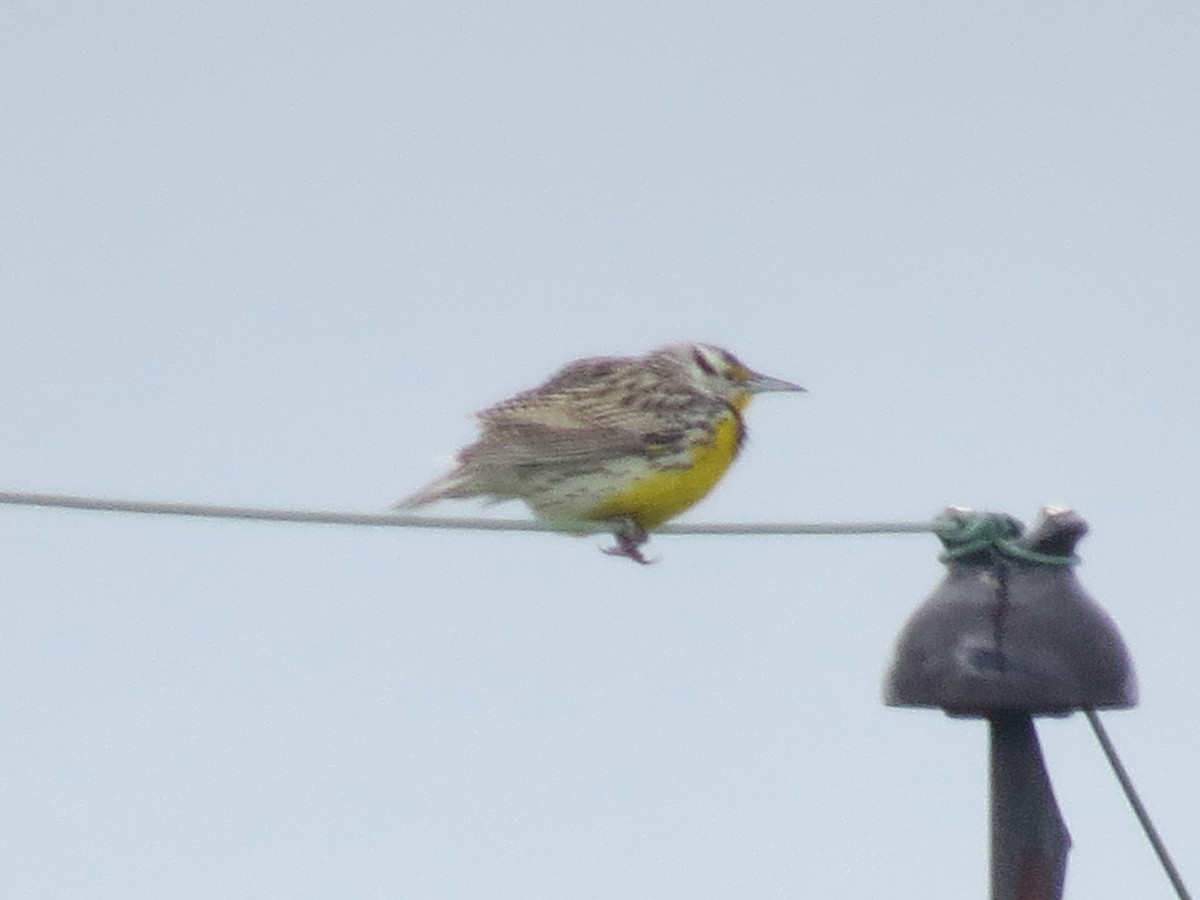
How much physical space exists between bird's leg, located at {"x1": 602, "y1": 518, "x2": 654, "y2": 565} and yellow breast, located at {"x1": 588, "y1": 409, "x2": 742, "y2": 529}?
5 centimetres

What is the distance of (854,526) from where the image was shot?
702 cm

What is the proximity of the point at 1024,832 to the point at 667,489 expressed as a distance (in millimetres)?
4185

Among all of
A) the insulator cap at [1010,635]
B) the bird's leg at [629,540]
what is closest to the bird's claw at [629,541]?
the bird's leg at [629,540]

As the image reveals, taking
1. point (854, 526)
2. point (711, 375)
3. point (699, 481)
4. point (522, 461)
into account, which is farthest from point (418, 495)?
point (854, 526)

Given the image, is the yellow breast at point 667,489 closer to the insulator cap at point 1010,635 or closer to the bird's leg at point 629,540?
the bird's leg at point 629,540

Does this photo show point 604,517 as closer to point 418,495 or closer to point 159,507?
point 418,495

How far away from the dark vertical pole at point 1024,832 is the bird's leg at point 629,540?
3.87 m

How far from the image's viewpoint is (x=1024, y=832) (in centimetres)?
622

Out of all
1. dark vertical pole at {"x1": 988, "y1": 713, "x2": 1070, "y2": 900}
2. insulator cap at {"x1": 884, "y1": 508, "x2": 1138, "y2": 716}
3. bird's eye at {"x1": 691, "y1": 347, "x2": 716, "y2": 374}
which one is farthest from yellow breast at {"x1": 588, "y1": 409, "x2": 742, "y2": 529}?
dark vertical pole at {"x1": 988, "y1": 713, "x2": 1070, "y2": 900}

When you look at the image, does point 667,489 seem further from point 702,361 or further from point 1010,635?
point 1010,635

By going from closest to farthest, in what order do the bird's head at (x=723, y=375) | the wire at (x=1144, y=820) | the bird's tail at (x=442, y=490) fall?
the wire at (x=1144, y=820)
the bird's tail at (x=442, y=490)
the bird's head at (x=723, y=375)

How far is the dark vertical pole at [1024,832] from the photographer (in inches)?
245

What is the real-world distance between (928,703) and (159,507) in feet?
6.02

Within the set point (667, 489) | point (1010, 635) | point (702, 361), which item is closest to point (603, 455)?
point (667, 489)
